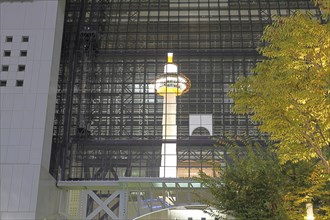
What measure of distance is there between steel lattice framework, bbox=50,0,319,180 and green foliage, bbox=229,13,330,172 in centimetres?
2537

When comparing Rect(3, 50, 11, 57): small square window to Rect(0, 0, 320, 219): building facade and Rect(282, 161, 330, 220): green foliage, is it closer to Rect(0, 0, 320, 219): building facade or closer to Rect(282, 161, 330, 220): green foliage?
Rect(0, 0, 320, 219): building facade

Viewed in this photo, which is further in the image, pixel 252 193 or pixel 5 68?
pixel 5 68

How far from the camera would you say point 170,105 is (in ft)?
144

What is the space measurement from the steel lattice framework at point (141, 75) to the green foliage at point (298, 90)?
25.4 meters

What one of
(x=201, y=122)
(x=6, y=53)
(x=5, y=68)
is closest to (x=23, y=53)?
(x=6, y=53)

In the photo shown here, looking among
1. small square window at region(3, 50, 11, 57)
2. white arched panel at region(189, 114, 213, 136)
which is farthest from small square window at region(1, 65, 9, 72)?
white arched panel at region(189, 114, 213, 136)

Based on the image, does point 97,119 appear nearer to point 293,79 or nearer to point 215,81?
point 215,81

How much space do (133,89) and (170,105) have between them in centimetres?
343

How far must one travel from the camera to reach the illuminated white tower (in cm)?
4124

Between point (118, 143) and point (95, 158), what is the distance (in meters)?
2.32

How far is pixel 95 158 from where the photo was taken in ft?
139

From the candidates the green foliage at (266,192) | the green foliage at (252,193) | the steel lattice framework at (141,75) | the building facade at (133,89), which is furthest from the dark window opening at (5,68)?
the green foliage at (252,193)

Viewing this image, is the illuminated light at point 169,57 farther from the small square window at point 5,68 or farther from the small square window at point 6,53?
the small square window at point 5,68

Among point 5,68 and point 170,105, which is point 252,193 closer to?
point 170,105
